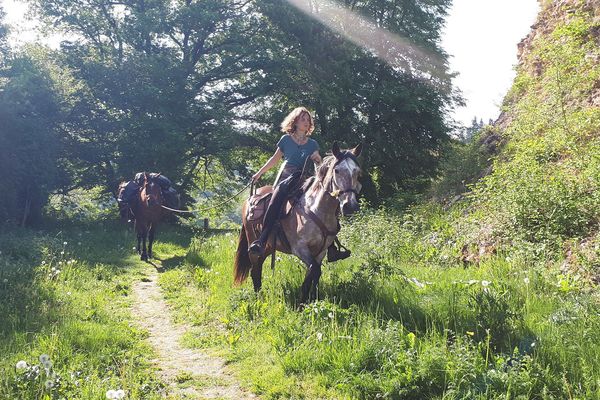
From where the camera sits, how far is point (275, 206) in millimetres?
6594

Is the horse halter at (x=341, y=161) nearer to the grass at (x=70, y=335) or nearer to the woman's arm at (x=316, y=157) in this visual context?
the woman's arm at (x=316, y=157)

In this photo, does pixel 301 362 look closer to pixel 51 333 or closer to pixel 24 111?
pixel 51 333

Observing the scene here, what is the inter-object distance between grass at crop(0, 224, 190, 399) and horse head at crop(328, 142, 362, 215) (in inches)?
120

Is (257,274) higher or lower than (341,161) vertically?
lower

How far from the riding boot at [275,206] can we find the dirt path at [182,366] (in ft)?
5.96

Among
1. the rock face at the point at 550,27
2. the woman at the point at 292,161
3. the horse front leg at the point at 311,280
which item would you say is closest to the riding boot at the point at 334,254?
the woman at the point at 292,161

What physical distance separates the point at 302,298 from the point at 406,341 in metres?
2.06

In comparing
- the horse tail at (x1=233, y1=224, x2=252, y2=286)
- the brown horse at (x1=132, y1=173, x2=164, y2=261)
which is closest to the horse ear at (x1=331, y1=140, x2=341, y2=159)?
the horse tail at (x1=233, y1=224, x2=252, y2=286)

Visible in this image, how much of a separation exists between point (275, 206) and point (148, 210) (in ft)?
26.8

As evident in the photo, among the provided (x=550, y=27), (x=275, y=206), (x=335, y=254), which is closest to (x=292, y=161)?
(x=275, y=206)

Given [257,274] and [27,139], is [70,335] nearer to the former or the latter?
[257,274]

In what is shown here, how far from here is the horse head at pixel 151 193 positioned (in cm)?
1323

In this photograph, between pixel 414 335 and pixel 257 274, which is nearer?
pixel 414 335

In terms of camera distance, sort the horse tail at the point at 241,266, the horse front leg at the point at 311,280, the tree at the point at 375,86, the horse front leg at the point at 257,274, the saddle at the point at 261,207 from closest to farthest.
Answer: the horse front leg at the point at 311,280, the saddle at the point at 261,207, the horse front leg at the point at 257,274, the horse tail at the point at 241,266, the tree at the point at 375,86
